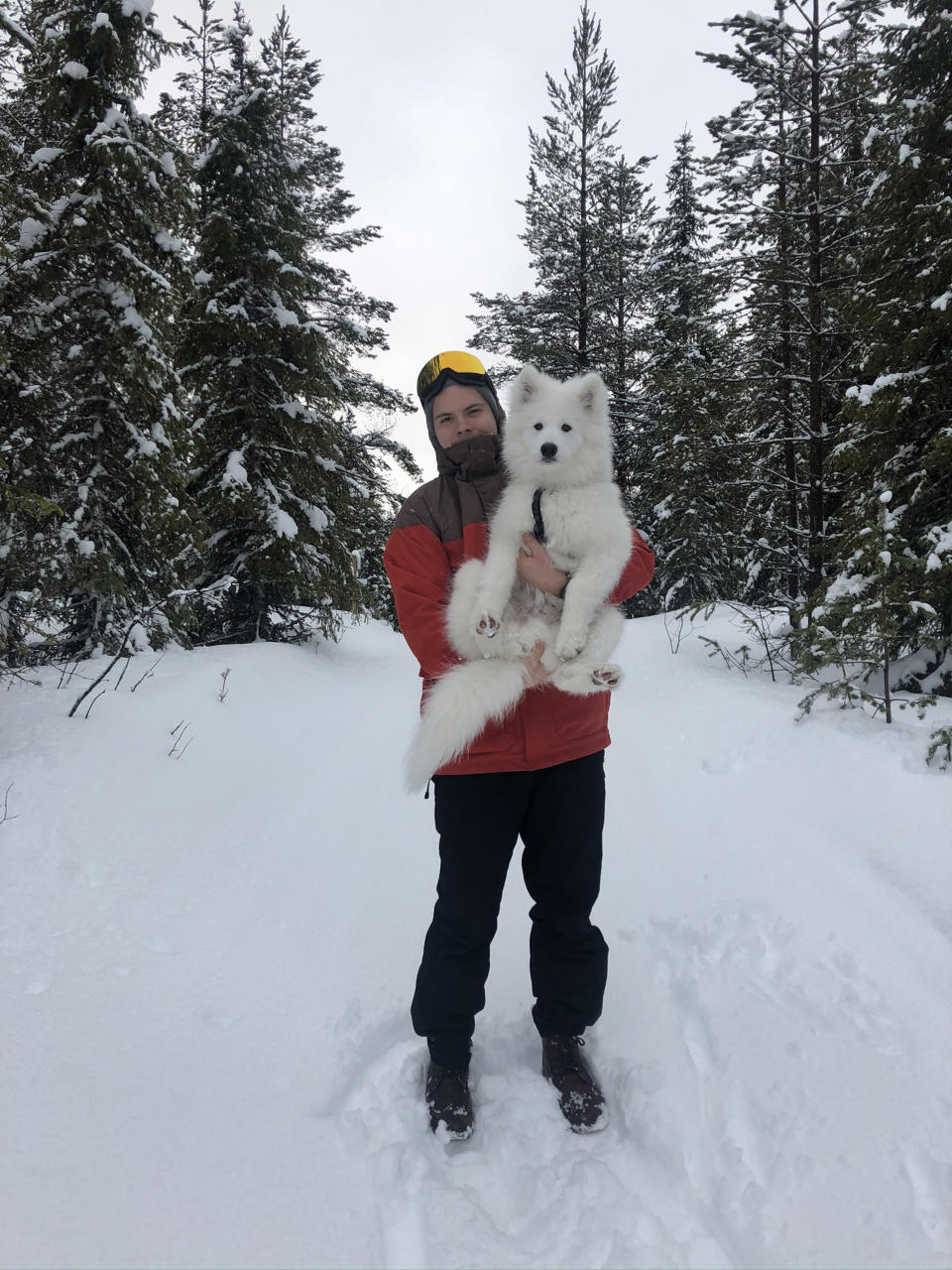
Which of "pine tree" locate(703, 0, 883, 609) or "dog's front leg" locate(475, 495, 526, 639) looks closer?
"dog's front leg" locate(475, 495, 526, 639)

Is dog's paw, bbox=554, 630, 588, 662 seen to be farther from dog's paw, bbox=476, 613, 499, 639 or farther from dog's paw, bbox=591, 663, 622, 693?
dog's paw, bbox=476, 613, 499, 639

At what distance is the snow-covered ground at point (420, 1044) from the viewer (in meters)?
1.86

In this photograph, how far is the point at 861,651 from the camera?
5168 millimetres

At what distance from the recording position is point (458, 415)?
2.45 m

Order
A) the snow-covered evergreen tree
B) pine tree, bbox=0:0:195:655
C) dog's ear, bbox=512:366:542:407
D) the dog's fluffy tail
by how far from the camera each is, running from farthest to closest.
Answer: the snow-covered evergreen tree, pine tree, bbox=0:0:195:655, dog's ear, bbox=512:366:542:407, the dog's fluffy tail

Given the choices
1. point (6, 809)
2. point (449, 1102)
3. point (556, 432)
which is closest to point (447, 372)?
point (556, 432)

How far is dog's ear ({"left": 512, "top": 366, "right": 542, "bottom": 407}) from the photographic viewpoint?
2.54 meters

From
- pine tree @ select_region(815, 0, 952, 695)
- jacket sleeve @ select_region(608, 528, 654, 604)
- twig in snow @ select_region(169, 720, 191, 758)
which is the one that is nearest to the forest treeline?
pine tree @ select_region(815, 0, 952, 695)

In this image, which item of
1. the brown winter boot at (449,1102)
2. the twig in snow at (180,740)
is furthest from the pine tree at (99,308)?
the brown winter boot at (449,1102)

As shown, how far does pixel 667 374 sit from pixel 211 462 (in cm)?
722

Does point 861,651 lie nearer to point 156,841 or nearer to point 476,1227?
point 476,1227

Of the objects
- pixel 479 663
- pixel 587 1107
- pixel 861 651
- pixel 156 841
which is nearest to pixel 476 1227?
pixel 587 1107

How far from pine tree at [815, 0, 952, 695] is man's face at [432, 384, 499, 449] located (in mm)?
4308

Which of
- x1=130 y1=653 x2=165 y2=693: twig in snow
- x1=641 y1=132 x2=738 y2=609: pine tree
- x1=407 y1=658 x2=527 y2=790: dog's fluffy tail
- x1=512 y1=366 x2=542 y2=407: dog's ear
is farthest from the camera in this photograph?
x1=641 y1=132 x2=738 y2=609: pine tree
